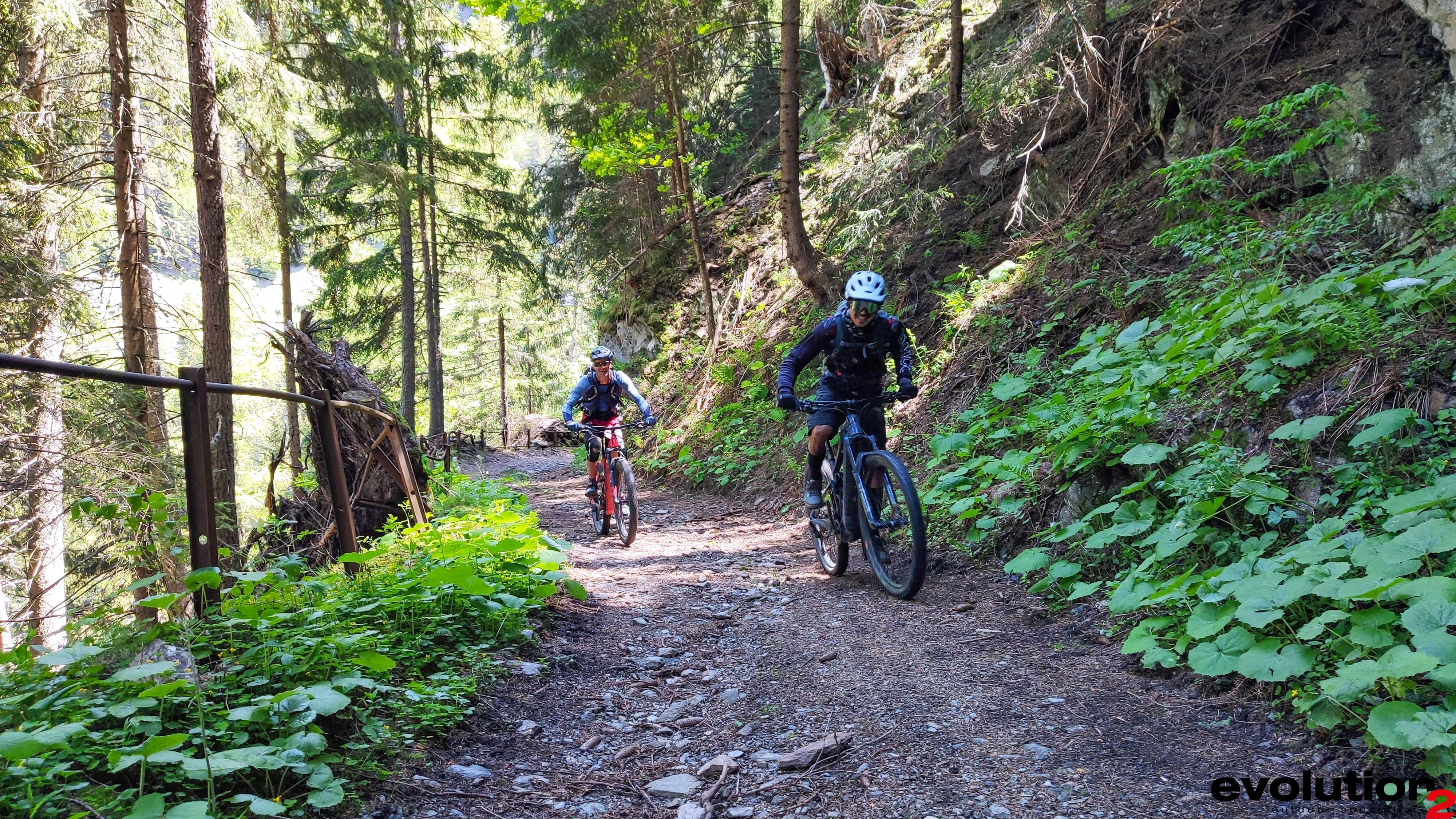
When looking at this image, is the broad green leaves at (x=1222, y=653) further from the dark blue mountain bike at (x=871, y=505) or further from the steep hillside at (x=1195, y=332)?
the dark blue mountain bike at (x=871, y=505)

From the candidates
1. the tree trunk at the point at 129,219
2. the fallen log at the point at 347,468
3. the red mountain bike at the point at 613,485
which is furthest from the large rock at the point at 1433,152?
the tree trunk at the point at 129,219

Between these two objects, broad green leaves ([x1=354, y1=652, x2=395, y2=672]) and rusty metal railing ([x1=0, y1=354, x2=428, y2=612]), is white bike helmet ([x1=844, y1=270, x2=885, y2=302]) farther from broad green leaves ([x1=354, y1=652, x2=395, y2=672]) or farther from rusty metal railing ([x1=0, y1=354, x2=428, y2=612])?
broad green leaves ([x1=354, y1=652, x2=395, y2=672])

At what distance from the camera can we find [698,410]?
1270cm

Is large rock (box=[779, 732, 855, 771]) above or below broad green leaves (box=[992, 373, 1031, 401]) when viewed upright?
below

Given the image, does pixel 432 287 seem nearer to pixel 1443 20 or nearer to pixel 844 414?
pixel 844 414

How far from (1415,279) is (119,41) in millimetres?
11886

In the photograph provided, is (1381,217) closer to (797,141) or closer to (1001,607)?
(1001,607)

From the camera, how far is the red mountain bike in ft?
25.0

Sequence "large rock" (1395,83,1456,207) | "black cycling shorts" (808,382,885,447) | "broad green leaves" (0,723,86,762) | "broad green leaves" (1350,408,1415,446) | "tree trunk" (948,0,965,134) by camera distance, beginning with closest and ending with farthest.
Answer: "broad green leaves" (0,723,86,762), "broad green leaves" (1350,408,1415,446), "large rock" (1395,83,1456,207), "black cycling shorts" (808,382,885,447), "tree trunk" (948,0,965,134)

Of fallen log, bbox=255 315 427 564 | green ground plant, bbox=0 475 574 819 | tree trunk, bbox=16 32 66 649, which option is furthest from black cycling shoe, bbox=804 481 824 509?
tree trunk, bbox=16 32 66 649

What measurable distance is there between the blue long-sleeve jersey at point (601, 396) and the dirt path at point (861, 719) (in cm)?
323

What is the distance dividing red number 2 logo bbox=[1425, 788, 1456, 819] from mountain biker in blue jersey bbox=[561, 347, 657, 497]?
6668 millimetres

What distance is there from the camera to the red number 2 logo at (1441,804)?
1.94m

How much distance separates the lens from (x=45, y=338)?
8102mm
